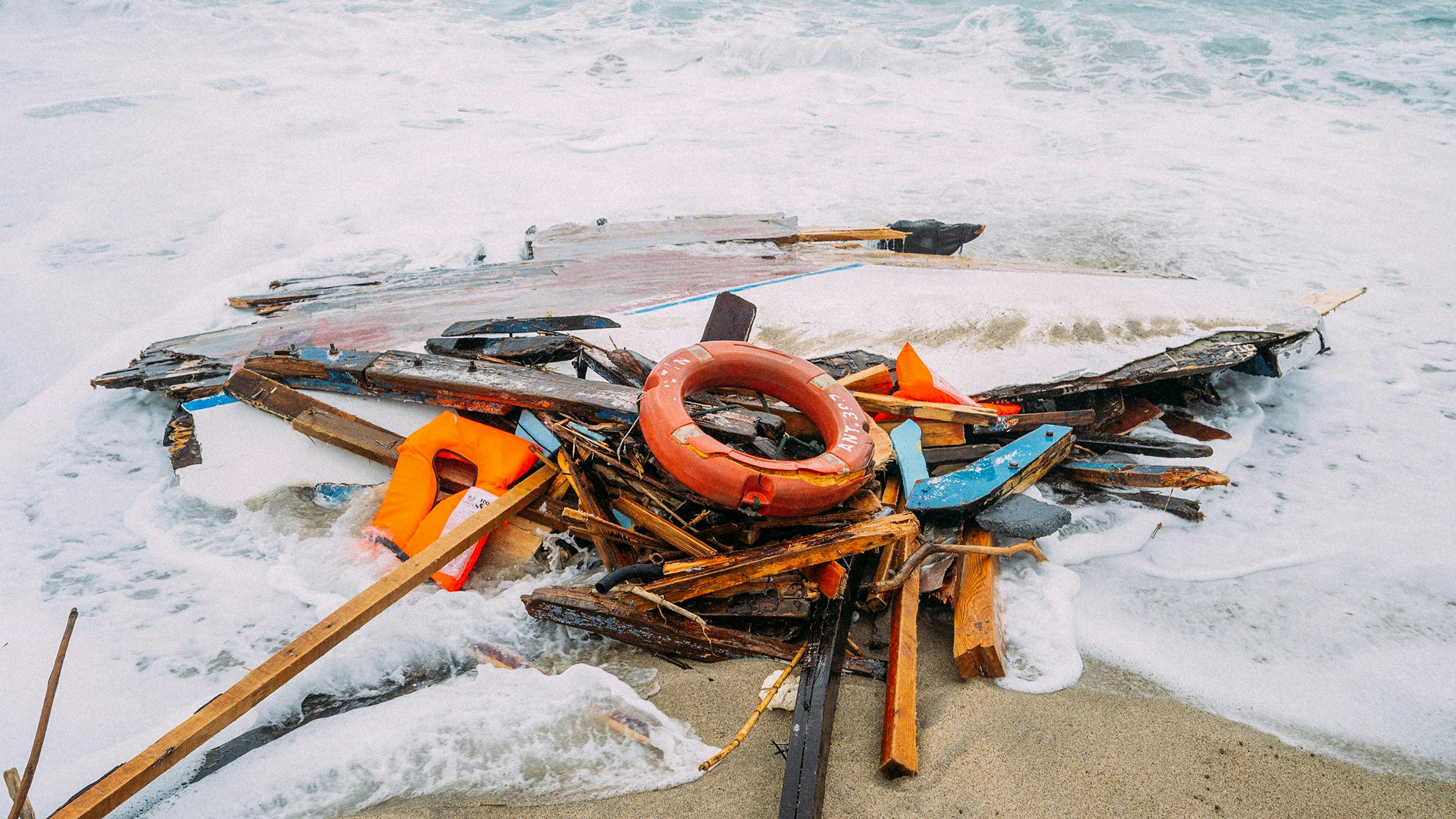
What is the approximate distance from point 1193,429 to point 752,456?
3356mm

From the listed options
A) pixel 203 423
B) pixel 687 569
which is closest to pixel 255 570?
pixel 203 423

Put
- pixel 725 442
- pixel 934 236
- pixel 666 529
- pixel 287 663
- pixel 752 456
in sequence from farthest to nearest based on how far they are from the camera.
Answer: pixel 934 236 < pixel 725 442 < pixel 752 456 < pixel 666 529 < pixel 287 663

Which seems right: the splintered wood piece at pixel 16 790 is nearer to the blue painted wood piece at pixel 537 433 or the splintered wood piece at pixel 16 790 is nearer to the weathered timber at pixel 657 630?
the weathered timber at pixel 657 630

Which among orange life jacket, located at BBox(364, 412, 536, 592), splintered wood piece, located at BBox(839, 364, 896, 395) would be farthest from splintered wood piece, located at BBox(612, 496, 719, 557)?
splintered wood piece, located at BBox(839, 364, 896, 395)

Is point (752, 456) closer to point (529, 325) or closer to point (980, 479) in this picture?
point (980, 479)

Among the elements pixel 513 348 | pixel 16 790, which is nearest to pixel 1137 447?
pixel 513 348

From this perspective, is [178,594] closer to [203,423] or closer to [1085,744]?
[203,423]

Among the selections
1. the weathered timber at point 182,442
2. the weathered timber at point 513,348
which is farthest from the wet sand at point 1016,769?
the weathered timber at point 182,442

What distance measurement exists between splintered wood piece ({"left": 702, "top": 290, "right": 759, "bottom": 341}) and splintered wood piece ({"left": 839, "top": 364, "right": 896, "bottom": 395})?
706 mm

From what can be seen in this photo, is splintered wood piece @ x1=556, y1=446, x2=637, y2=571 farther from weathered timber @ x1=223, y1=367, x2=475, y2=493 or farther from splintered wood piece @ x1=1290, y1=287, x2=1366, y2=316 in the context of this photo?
splintered wood piece @ x1=1290, y1=287, x2=1366, y2=316

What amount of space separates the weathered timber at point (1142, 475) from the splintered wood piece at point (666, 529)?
7.39ft

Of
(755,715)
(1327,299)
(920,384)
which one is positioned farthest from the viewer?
(1327,299)

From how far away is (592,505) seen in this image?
3.30m

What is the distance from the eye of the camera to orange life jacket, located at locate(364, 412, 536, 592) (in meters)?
3.39
